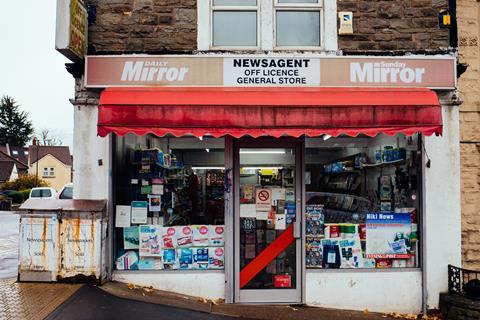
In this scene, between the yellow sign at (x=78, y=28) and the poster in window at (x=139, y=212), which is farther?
the poster in window at (x=139, y=212)

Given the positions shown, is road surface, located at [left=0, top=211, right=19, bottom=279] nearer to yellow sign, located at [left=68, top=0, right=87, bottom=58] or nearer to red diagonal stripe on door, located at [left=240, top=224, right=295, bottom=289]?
red diagonal stripe on door, located at [left=240, top=224, right=295, bottom=289]

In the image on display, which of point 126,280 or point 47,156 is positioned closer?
point 126,280

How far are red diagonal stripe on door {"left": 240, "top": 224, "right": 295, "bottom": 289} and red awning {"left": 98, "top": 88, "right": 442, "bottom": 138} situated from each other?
1.78 meters

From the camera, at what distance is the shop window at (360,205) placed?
24.5 ft

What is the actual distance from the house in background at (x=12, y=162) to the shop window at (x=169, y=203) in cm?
6029

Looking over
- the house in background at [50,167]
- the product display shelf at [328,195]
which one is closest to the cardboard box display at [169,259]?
the product display shelf at [328,195]

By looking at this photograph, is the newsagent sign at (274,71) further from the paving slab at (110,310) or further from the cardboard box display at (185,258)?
the paving slab at (110,310)

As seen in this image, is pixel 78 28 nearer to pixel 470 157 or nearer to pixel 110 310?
pixel 110 310

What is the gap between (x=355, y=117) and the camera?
6.52m

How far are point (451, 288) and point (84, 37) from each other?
634 cm

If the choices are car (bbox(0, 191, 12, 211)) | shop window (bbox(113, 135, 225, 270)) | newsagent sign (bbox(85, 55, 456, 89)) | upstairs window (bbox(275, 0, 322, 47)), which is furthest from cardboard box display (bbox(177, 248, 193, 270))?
car (bbox(0, 191, 12, 211))

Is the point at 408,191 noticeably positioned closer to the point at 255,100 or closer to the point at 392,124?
the point at 392,124

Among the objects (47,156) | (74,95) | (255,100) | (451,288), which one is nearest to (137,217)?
(74,95)

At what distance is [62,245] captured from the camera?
6801mm
